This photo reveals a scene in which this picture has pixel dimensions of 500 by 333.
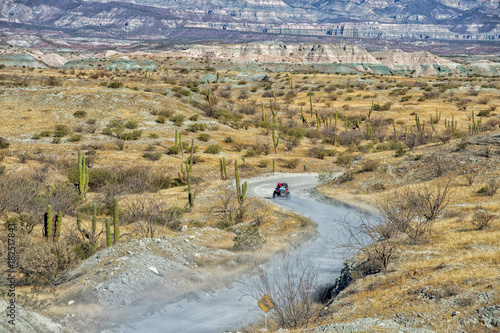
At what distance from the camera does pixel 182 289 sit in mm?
16750

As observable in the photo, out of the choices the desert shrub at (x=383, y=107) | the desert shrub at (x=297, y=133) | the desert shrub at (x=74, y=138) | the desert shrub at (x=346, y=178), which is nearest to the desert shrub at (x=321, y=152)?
the desert shrub at (x=297, y=133)

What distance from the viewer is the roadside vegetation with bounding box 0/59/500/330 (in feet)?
49.5

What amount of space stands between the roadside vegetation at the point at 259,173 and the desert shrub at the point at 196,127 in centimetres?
21

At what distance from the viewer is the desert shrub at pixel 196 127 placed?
54.9 metres

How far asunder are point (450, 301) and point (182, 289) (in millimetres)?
9154

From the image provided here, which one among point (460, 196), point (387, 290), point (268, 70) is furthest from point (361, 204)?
point (268, 70)

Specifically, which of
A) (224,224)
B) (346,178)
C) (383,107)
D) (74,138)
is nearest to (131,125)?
(74,138)

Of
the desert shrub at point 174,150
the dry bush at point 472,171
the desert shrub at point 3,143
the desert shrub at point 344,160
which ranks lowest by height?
the desert shrub at point 344,160

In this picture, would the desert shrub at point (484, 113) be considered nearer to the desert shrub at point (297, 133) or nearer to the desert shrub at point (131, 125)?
the desert shrub at point (297, 133)

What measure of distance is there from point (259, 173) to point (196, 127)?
1649 cm

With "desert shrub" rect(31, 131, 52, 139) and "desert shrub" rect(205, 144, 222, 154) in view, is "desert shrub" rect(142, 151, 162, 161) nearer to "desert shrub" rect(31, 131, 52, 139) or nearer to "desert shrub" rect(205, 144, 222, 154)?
"desert shrub" rect(205, 144, 222, 154)

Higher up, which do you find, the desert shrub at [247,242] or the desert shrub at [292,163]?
the desert shrub at [247,242]

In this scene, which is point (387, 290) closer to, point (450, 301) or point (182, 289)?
point (450, 301)

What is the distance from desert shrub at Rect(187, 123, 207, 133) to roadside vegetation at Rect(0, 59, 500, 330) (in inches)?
8.2
